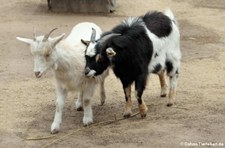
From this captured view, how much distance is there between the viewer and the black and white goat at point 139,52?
648 cm

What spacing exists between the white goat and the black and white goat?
0.29m

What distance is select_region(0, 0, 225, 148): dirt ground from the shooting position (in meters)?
6.34

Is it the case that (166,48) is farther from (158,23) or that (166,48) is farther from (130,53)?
(130,53)

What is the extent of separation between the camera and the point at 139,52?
21.9 ft

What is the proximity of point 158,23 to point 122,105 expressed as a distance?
4.38 feet

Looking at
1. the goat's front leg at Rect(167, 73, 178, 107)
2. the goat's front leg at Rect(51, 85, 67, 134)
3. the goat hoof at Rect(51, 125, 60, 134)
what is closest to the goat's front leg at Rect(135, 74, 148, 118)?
the goat's front leg at Rect(167, 73, 178, 107)

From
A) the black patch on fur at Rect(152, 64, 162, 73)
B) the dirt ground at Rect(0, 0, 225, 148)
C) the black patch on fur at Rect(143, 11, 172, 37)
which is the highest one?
the black patch on fur at Rect(143, 11, 172, 37)

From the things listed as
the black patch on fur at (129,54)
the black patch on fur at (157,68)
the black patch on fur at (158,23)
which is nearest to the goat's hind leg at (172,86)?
the black patch on fur at (157,68)

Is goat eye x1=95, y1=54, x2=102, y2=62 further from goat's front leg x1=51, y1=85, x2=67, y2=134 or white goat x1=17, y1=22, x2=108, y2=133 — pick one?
goat's front leg x1=51, y1=85, x2=67, y2=134

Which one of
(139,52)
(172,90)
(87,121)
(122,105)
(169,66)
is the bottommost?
(122,105)

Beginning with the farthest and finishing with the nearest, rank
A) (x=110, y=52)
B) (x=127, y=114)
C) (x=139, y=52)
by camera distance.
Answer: (x=127, y=114) < (x=139, y=52) < (x=110, y=52)

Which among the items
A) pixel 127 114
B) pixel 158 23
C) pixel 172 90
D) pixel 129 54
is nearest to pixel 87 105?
pixel 127 114

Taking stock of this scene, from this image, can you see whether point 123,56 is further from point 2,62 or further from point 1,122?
point 2,62

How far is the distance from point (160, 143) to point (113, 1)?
28.1ft
